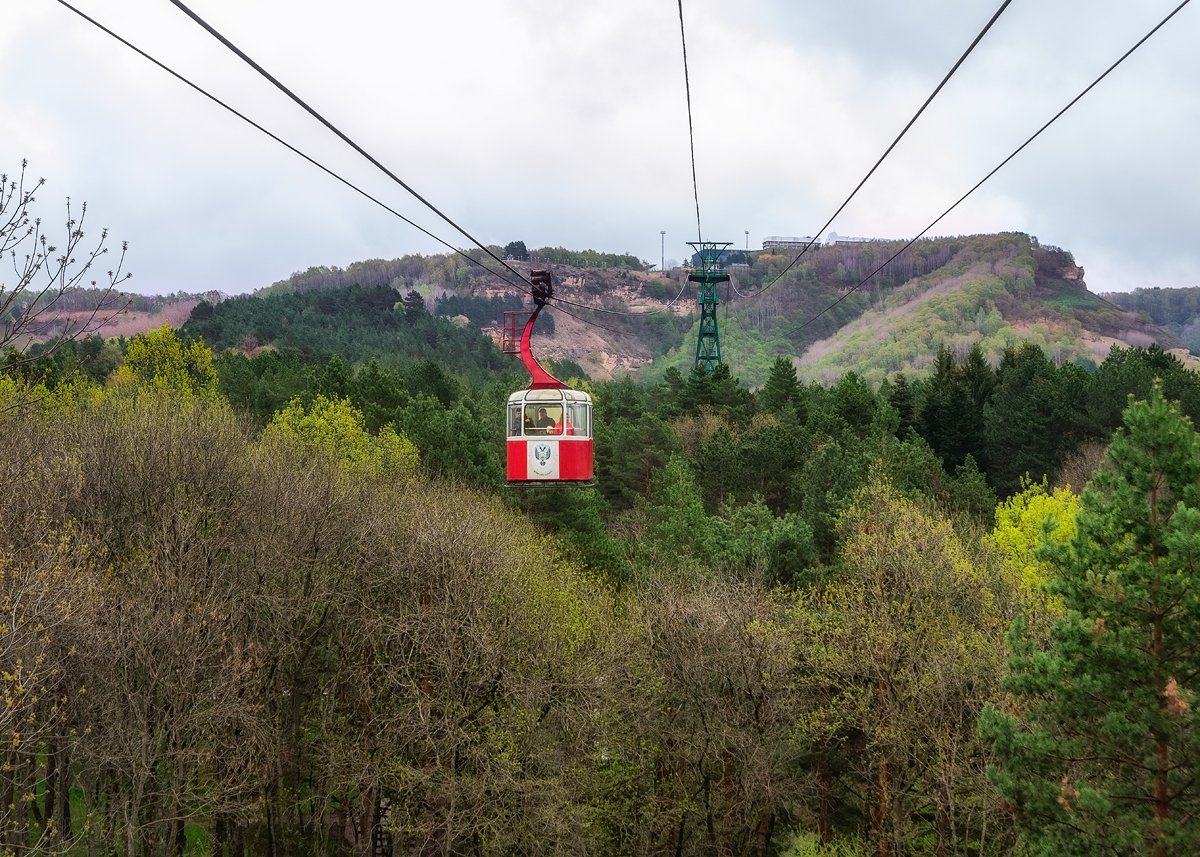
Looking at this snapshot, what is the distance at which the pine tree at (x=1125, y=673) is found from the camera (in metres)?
17.9

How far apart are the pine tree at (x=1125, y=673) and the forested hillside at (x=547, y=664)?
60 mm

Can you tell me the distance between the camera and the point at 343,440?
52219 mm

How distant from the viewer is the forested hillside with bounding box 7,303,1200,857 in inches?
752

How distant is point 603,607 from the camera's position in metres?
37.4

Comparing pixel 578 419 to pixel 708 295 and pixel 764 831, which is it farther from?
pixel 708 295

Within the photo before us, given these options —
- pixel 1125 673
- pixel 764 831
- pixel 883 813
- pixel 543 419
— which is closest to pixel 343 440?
pixel 543 419

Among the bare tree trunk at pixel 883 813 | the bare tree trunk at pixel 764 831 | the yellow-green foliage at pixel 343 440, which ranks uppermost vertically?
the yellow-green foliage at pixel 343 440

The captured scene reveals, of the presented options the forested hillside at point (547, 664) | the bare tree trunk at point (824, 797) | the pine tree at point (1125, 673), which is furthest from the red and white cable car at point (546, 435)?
the bare tree trunk at point (824, 797)

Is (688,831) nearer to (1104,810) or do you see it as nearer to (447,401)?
(1104,810)

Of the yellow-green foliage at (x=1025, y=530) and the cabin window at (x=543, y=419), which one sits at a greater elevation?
the cabin window at (x=543, y=419)

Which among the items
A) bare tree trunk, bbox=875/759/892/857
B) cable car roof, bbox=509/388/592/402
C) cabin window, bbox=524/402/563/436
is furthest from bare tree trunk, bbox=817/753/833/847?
cable car roof, bbox=509/388/592/402

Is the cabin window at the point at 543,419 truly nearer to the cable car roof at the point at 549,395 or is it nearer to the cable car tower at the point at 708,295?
the cable car roof at the point at 549,395

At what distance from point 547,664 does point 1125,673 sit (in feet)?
51.1

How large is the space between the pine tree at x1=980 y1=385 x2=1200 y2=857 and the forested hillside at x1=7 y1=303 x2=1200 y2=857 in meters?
0.06
